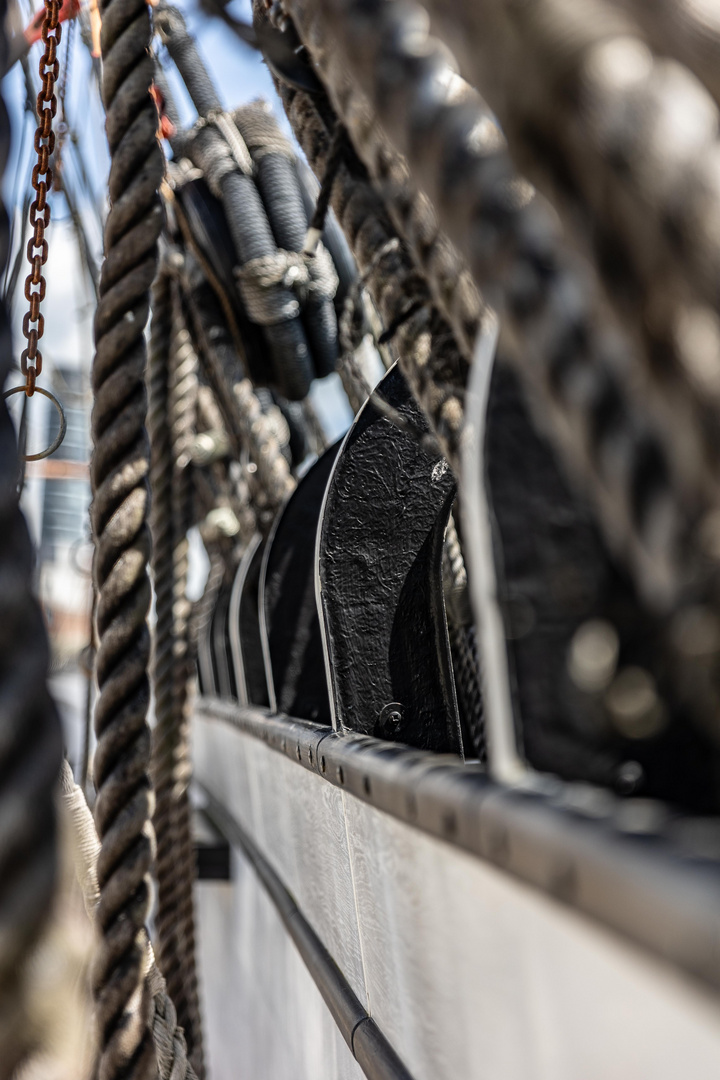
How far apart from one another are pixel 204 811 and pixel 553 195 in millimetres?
4025

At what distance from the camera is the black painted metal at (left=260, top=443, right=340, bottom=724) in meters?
1.97

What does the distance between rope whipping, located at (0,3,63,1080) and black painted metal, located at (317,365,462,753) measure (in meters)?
0.85

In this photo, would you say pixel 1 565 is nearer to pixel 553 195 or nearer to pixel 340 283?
pixel 553 195

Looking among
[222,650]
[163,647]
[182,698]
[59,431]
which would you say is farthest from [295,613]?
[222,650]

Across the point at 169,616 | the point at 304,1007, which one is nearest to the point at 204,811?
the point at 169,616

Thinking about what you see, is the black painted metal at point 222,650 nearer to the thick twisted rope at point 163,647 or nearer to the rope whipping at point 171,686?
the rope whipping at point 171,686

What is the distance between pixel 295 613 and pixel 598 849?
161 cm

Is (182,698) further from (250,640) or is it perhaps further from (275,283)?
(275,283)

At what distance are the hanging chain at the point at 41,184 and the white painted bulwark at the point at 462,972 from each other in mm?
547

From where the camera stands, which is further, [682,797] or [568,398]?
[682,797]

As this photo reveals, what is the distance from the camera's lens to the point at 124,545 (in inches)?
30.3

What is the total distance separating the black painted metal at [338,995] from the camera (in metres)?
0.96

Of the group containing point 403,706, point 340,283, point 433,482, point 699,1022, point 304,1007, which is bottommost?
point 304,1007

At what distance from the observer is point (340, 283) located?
3449mm
